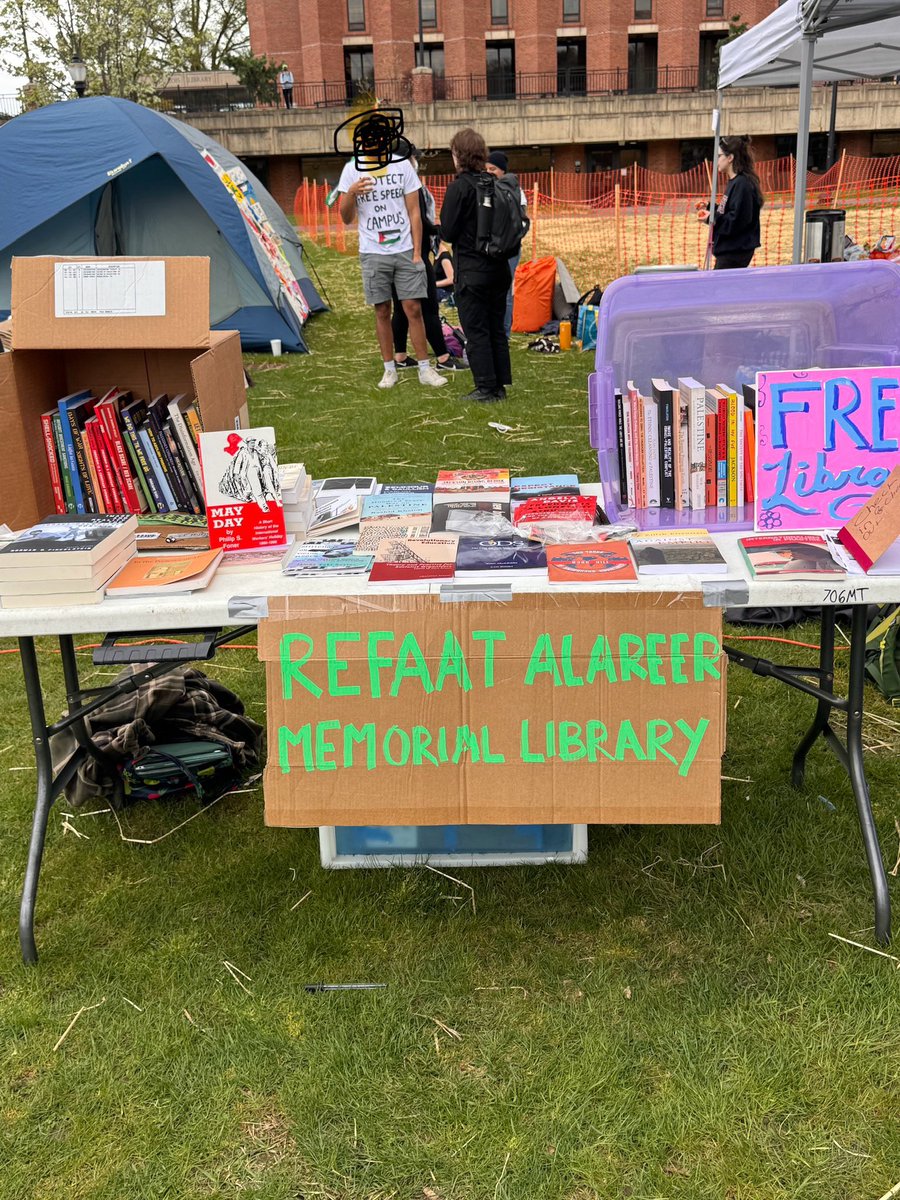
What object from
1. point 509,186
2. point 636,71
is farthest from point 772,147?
point 509,186

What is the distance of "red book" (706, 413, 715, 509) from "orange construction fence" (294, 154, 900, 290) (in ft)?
23.8

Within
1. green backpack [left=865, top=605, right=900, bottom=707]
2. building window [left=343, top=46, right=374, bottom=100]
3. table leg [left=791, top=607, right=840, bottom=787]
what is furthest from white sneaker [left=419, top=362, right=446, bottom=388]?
building window [left=343, top=46, right=374, bottom=100]

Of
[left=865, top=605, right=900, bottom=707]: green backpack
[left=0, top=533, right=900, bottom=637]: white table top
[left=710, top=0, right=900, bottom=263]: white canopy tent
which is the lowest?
[left=865, top=605, right=900, bottom=707]: green backpack

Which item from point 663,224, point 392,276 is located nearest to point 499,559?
point 392,276

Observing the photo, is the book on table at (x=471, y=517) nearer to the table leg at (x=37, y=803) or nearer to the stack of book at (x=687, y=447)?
the stack of book at (x=687, y=447)

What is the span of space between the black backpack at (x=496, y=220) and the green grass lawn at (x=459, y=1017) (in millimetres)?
4760

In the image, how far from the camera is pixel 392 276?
7715 mm

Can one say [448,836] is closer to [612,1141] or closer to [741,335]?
[612,1141]

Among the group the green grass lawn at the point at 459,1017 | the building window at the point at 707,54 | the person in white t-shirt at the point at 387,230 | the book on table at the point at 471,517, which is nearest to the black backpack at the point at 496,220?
the person in white t-shirt at the point at 387,230

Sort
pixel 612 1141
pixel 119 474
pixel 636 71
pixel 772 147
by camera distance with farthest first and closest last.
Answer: pixel 636 71 < pixel 772 147 < pixel 119 474 < pixel 612 1141

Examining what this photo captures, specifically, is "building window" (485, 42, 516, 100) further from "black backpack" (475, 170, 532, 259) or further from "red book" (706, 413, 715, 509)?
"red book" (706, 413, 715, 509)

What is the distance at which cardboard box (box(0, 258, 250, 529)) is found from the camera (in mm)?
2703

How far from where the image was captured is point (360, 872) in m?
2.71

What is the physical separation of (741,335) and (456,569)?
51.9 inches
